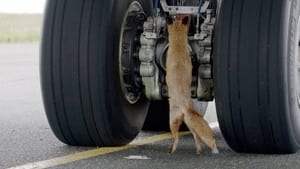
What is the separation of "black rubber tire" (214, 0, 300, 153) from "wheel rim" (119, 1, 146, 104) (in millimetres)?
642

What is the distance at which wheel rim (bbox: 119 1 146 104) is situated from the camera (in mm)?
5105

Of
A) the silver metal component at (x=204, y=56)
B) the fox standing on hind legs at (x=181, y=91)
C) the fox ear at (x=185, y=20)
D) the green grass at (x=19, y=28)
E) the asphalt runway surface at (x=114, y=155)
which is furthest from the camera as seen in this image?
the green grass at (x=19, y=28)

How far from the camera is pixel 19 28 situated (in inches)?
1223

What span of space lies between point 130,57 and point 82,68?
38 centimetres

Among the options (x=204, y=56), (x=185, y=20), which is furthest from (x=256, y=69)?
(x=185, y=20)

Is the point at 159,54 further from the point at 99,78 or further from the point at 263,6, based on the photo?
the point at 263,6

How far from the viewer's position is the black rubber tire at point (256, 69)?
4.58 meters

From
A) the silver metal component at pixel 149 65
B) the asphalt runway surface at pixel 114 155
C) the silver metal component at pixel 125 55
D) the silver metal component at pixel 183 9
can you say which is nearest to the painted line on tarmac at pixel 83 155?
the asphalt runway surface at pixel 114 155

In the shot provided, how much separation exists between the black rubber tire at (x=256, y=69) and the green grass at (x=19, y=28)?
11607 mm

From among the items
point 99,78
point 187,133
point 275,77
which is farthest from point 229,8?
point 187,133

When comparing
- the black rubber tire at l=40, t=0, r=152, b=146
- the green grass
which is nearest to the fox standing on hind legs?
the black rubber tire at l=40, t=0, r=152, b=146

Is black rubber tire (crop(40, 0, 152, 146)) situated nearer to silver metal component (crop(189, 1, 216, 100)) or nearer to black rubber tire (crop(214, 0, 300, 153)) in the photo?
silver metal component (crop(189, 1, 216, 100))

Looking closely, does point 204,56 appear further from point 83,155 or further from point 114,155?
point 83,155

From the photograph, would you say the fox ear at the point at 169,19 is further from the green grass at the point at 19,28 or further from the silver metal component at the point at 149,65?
the green grass at the point at 19,28
